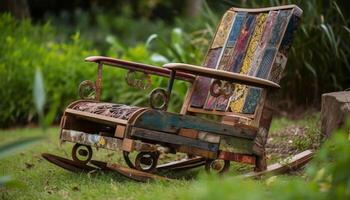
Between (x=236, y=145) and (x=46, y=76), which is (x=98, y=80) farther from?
(x=46, y=76)

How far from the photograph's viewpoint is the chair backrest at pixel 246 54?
4.70m

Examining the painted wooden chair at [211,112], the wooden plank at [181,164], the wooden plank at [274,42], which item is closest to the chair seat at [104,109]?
the painted wooden chair at [211,112]

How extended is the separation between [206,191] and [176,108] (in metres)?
5.26

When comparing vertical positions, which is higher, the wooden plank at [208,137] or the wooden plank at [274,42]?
the wooden plank at [274,42]

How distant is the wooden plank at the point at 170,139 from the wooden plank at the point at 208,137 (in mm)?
21

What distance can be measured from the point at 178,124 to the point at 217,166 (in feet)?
1.56

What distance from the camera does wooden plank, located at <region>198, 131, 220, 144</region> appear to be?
437 cm

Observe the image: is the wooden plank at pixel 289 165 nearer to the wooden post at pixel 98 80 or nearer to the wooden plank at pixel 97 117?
the wooden plank at pixel 97 117

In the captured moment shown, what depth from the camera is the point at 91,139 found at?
440 centimetres

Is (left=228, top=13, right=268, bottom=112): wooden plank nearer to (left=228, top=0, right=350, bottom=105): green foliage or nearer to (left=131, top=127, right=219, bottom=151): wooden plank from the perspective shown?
(left=131, top=127, right=219, bottom=151): wooden plank

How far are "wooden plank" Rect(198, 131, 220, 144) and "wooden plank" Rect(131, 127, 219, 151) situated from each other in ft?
0.07

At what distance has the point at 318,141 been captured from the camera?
200 inches

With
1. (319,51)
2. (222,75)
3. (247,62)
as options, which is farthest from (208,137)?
(319,51)

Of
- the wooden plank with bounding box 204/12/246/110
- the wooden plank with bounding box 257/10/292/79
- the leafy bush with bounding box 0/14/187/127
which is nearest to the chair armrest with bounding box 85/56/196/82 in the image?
the wooden plank with bounding box 204/12/246/110
